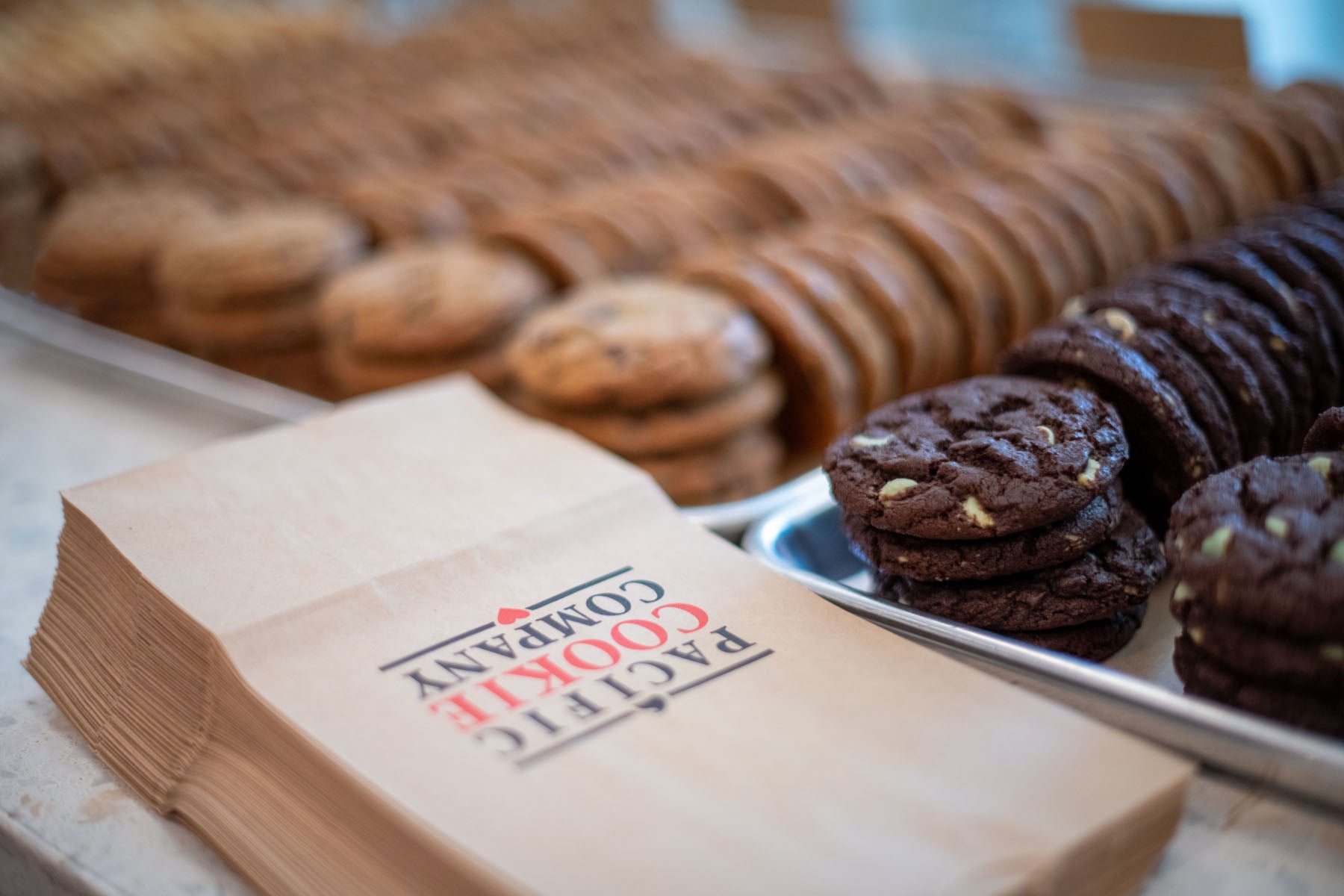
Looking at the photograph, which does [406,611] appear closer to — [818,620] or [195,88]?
[818,620]

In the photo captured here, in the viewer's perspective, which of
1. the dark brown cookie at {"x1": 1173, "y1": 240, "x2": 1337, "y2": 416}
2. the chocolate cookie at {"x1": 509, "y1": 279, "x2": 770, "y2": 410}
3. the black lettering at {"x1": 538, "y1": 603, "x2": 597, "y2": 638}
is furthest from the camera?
the chocolate cookie at {"x1": 509, "y1": 279, "x2": 770, "y2": 410}

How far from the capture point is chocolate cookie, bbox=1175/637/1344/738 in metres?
0.75

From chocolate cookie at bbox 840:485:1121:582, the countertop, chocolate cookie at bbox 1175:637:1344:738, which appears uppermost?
chocolate cookie at bbox 840:485:1121:582

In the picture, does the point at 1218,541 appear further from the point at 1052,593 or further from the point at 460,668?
the point at 460,668

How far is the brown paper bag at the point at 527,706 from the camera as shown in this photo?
0.67 meters

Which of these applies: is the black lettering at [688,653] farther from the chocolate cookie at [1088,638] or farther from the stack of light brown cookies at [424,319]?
the stack of light brown cookies at [424,319]

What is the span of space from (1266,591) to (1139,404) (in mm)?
295

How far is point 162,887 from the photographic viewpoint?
2.59 ft

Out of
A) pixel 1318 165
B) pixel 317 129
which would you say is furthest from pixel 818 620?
pixel 317 129

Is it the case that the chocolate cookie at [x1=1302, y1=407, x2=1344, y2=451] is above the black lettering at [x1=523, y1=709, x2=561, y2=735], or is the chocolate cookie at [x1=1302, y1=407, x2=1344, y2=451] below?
above

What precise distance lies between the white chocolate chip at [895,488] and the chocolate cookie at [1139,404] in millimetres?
233

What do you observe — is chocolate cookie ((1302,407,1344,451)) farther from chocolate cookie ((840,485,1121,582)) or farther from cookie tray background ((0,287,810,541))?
A: cookie tray background ((0,287,810,541))

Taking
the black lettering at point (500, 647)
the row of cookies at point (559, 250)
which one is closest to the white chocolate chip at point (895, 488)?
the black lettering at point (500, 647)

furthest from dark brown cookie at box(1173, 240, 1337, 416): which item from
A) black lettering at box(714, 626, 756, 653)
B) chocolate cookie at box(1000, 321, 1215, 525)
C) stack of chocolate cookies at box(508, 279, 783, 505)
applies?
black lettering at box(714, 626, 756, 653)
